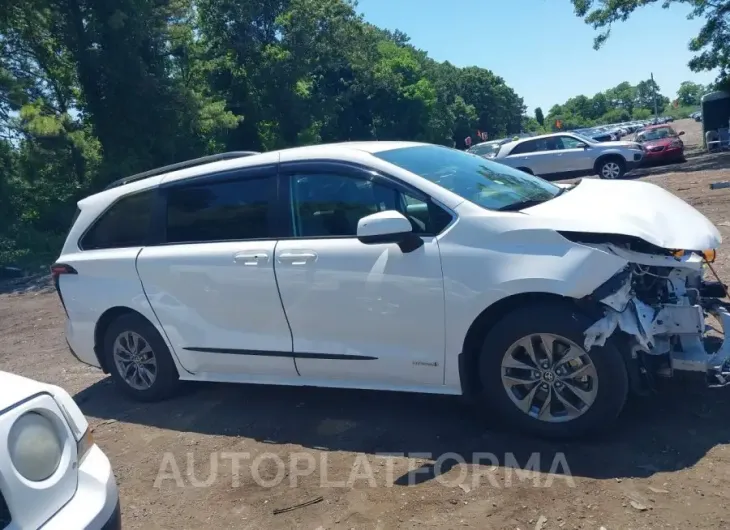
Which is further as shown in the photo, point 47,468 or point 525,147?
point 525,147

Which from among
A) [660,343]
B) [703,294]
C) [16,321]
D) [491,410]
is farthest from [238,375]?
[16,321]

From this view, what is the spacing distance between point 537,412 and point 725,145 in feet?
86.5

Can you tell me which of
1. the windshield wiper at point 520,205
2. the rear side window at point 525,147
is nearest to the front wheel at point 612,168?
the rear side window at point 525,147

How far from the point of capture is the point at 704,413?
4.01 meters

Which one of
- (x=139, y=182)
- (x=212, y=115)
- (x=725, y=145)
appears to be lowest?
(x=725, y=145)

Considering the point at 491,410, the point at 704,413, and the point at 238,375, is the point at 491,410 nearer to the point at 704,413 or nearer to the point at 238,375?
the point at 704,413

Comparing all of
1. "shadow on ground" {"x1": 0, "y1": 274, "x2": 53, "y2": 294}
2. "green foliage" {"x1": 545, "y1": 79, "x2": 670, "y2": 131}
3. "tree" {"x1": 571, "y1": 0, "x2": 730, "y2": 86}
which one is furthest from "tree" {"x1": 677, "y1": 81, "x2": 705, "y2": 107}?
"shadow on ground" {"x1": 0, "y1": 274, "x2": 53, "y2": 294}

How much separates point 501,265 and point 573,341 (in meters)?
0.56

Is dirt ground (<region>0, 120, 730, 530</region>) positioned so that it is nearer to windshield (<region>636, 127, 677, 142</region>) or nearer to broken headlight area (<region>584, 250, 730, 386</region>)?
broken headlight area (<region>584, 250, 730, 386</region>)

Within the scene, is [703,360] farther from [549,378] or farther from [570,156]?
[570,156]

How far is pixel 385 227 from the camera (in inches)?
155

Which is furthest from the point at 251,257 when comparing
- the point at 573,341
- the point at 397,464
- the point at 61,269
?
the point at 573,341

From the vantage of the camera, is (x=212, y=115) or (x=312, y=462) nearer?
(x=312, y=462)

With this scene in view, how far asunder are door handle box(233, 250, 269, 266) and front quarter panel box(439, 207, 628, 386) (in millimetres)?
1240
